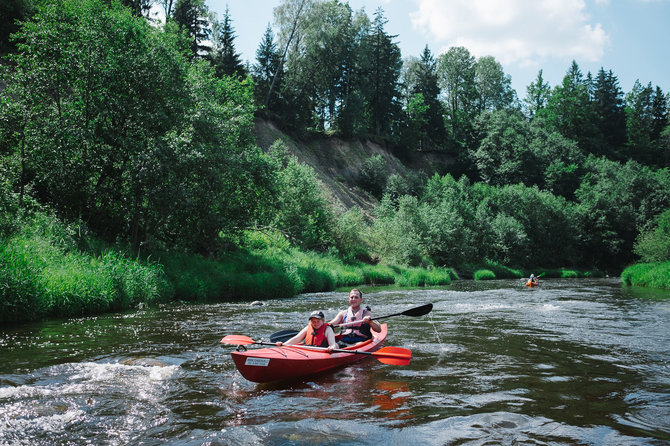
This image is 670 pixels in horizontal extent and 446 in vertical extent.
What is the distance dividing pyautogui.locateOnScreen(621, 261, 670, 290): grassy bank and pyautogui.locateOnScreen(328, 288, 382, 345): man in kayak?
2098 cm

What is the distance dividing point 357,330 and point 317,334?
1.31 m

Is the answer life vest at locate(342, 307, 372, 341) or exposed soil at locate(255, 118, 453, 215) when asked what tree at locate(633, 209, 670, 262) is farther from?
life vest at locate(342, 307, 372, 341)

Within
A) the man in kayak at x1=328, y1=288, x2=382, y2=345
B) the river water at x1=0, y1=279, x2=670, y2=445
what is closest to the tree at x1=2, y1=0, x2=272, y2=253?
the river water at x1=0, y1=279, x2=670, y2=445

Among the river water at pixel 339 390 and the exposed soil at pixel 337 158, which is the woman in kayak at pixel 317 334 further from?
the exposed soil at pixel 337 158

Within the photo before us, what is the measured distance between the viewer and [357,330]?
8.06 m

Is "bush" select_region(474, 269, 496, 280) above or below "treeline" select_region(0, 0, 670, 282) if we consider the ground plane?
below

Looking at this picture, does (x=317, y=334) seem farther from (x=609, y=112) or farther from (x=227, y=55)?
(x=609, y=112)

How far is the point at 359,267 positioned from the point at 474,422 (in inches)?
875

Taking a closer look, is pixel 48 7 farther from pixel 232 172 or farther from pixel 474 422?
pixel 474 422

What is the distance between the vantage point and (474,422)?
4.53m

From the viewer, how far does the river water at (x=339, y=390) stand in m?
4.21

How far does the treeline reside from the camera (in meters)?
14.7

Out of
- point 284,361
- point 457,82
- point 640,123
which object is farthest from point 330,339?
point 640,123

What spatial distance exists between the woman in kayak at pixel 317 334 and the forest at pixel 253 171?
6294 mm
